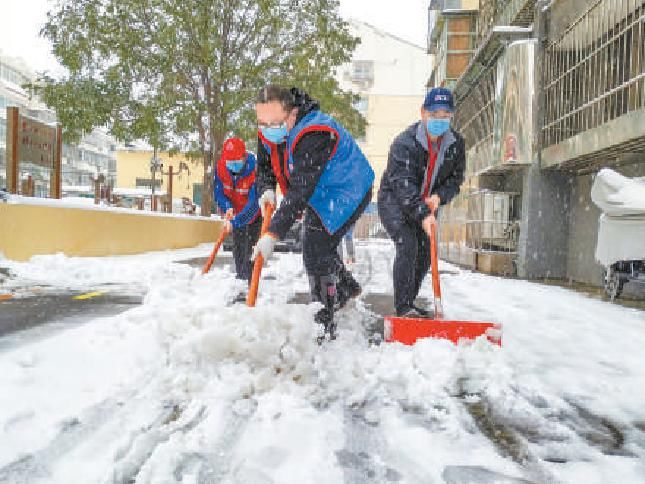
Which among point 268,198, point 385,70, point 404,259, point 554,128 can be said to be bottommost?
point 404,259

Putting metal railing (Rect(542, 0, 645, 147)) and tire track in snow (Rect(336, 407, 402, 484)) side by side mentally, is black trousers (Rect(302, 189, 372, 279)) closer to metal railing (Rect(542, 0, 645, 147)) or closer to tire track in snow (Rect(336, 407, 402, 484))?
tire track in snow (Rect(336, 407, 402, 484))

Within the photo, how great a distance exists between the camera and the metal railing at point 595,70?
6.82 m

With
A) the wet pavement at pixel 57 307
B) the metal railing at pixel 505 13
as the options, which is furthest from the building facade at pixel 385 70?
the wet pavement at pixel 57 307

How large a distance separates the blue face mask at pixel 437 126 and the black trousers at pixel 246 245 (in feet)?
6.28

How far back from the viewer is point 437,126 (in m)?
3.82

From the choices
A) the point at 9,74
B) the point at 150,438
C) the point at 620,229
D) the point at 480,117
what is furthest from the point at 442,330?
the point at 9,74

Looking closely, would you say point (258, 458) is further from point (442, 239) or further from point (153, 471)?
point (442, 239)

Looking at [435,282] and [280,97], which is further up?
[280,97]

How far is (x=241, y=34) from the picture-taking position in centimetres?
1664

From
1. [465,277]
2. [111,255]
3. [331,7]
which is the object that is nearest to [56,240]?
[111,255]

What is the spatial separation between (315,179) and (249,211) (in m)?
2.01

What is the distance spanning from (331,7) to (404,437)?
17.1m

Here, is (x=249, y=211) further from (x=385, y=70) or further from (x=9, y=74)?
(x=9, y=74)

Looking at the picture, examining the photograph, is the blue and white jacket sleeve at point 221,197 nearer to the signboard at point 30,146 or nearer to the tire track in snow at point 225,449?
the tire track in snow at point 225,449
